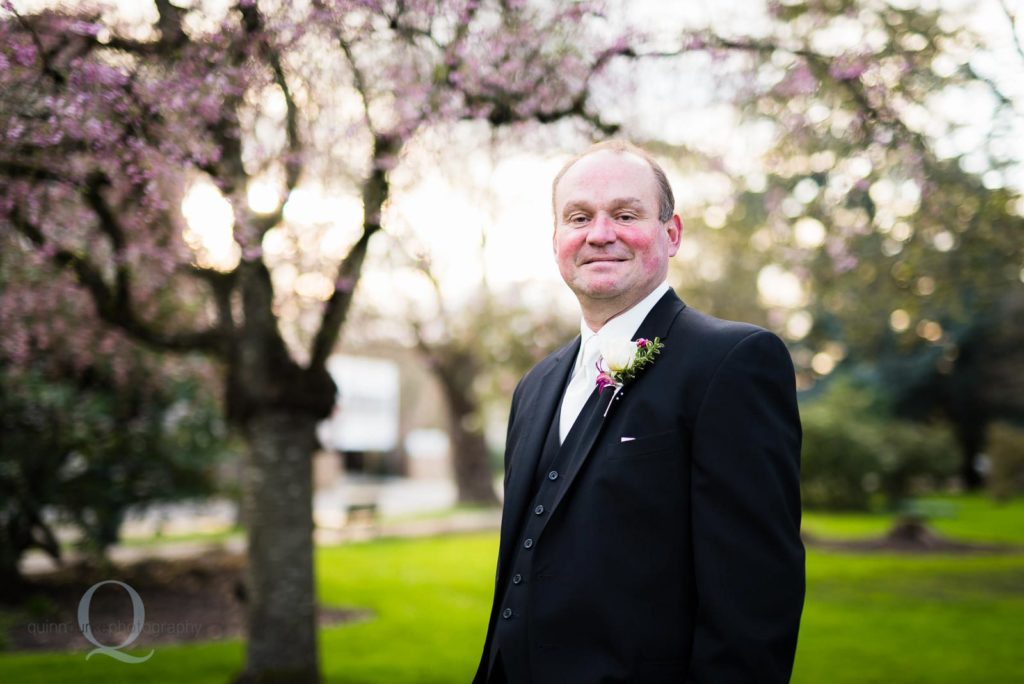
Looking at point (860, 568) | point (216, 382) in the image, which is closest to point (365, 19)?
point (216, 382)

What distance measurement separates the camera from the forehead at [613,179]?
2328 mm

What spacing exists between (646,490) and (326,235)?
693 cm

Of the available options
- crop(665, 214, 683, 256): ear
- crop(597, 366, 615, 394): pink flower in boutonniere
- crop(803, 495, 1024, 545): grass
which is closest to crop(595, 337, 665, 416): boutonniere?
crop(597, 366, 615, 394): pink flower in boutonniere

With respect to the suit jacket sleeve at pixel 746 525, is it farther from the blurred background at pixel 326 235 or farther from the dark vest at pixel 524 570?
the blurred background at pixel 326 235

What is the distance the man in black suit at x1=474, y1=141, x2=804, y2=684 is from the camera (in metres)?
1.93

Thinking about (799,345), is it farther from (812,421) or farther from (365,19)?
(365,19)

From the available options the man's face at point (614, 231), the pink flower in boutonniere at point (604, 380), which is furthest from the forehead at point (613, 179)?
the pink flower in boutonniere at point (604, 380)

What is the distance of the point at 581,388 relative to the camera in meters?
2.49

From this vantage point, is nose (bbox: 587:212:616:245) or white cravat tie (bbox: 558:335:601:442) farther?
white cravat tie (bbox: 558:335:601:442)

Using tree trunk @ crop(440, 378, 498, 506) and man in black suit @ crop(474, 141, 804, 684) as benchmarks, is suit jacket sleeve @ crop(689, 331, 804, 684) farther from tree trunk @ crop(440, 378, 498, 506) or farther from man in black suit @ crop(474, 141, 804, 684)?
tree trunk @ crop(440, 378, 498, 506)

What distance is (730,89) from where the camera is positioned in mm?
6391

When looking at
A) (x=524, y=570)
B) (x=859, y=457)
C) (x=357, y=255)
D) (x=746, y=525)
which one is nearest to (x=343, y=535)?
(x=357, y=255)

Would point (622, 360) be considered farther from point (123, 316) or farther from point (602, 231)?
point (123, 316)

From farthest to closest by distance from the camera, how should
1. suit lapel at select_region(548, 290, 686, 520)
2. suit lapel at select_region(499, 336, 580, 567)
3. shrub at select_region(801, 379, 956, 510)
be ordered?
shrub at select_region(801, 379, 956, 510)
suit lapel at select_region(499, 336, 580, 567)
suit lapel at select_region(548, 290, 686, 520)
